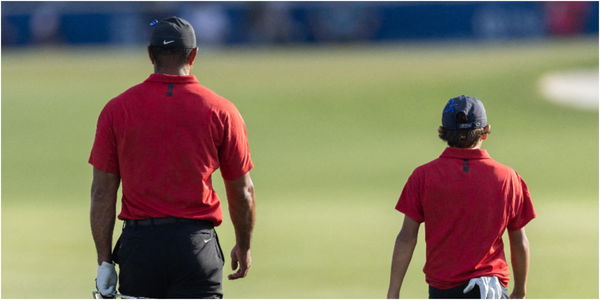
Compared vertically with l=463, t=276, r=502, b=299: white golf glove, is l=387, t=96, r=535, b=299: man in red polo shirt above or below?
above

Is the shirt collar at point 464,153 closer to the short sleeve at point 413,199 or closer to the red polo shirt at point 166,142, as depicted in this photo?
the short sleeve at point 413,199

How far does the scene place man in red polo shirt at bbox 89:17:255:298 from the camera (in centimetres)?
627

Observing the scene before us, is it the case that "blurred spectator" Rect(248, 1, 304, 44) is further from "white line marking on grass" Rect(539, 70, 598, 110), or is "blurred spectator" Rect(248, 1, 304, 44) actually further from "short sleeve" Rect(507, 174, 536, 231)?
"short sleeve" Rect(507, 174, 536, 231)

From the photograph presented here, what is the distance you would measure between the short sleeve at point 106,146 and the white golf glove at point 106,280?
59cm

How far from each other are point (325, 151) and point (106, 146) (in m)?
18.1

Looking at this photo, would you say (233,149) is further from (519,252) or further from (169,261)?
(519,252)

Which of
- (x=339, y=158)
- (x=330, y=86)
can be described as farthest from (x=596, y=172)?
(x=330, y=86)

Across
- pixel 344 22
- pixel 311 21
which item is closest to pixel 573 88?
pixel 344 22

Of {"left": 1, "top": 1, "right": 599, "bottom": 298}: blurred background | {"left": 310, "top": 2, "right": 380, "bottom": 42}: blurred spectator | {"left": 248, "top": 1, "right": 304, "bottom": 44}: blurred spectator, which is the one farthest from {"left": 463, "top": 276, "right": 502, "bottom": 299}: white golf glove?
{"left": 248, "top": 1, "right": 304, "bottom": 44}: blurred spectator

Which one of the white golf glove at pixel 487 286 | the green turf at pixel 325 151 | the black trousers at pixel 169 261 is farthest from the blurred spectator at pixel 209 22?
the white golf glove at pixel 487 286

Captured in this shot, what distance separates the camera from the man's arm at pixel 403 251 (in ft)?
20.4

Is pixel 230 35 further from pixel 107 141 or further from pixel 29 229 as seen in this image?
pixel 107 141

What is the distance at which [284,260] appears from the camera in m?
13.3

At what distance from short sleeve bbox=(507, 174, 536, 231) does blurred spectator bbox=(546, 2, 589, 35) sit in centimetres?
3761
